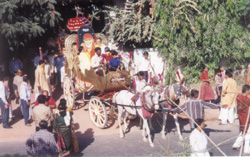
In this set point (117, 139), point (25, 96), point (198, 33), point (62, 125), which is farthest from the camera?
point (198, 33)

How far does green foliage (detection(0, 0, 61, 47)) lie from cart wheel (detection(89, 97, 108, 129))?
4.48 meters

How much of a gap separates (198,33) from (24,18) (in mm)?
7719

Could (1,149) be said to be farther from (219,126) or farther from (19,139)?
(219,126)

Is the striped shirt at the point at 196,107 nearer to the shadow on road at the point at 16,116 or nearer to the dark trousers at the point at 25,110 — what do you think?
the dark trousers at the point at 25,110

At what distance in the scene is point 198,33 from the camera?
12.8 metres

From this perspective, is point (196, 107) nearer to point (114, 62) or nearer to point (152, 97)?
point (152, 97)

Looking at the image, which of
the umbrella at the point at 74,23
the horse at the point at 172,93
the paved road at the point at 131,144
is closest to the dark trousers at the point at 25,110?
the paved road at the point at 131,144

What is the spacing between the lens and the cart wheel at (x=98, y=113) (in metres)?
8.94

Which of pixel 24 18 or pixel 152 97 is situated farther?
pixel 24 18

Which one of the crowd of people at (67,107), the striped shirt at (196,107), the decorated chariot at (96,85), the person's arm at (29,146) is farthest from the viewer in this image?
the decorated chariot at (96,85)

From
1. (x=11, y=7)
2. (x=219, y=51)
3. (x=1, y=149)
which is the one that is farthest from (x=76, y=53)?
(x=219, y=51)

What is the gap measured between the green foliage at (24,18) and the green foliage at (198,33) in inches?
196

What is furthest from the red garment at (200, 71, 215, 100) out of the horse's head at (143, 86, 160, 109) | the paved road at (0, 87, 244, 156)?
the horse's head at (143, 86, 160, 109)

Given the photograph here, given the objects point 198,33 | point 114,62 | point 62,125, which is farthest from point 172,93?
point 198,33
